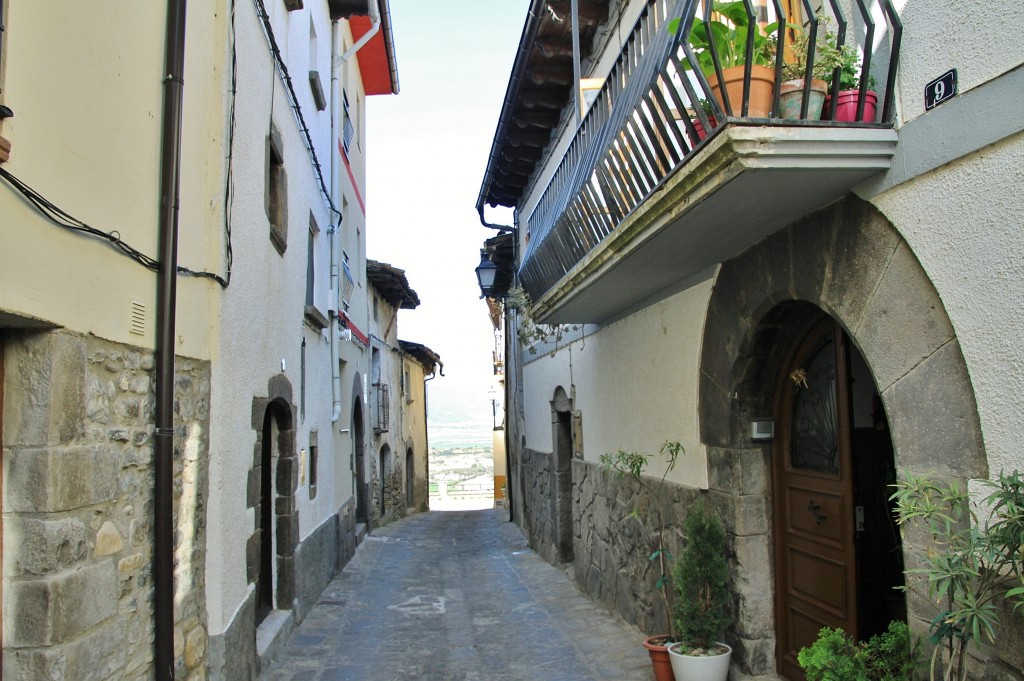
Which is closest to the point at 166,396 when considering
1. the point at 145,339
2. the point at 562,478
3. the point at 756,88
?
the point at 145,339

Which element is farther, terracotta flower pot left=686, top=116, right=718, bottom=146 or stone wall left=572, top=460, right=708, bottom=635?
stone wall left=572, top=460, right=708, bottom=635

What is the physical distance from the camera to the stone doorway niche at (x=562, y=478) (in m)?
10.6

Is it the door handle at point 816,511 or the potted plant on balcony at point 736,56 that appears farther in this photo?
the door handle at point 816,511

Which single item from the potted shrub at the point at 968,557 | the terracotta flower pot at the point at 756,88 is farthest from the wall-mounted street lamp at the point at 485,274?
the potted shrub at the point at 968,557

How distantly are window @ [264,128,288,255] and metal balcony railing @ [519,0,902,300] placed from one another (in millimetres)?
2226

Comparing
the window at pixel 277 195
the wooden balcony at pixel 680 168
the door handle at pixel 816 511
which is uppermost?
the window at pixel 277 195

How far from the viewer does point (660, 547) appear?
20.2ft

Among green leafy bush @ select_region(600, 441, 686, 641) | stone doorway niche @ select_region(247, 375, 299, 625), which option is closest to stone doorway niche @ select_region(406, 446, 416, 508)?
stone doorway niche @ select_region(247, 375, 299, 625)

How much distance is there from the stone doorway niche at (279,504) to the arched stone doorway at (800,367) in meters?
3.77

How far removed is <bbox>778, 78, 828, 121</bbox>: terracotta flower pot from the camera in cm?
334

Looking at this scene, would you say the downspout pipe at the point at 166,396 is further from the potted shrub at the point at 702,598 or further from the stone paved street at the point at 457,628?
the potted shrub at the point at 702,598

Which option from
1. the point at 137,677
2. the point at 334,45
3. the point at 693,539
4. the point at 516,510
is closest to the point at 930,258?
the point at 693,539

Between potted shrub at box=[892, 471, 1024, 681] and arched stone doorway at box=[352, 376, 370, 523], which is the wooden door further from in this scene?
arched stone doorway at box=[352, 376, 370, 523]

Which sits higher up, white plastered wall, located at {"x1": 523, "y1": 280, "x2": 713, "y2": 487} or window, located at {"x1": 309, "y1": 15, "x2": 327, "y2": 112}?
window, located at {"x1": 309, "y1": 15, "x2": 327, "y2": 112}
